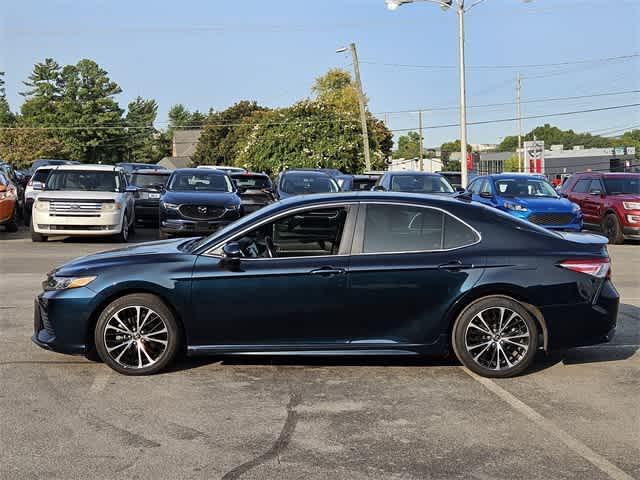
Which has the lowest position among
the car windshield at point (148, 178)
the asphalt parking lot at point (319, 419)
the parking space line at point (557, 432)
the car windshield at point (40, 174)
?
the parking space line at point (557, 432)

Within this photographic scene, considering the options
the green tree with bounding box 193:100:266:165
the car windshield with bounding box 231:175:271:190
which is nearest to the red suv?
the car windshield with bounding box 231:175:271:190

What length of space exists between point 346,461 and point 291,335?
1846 mm

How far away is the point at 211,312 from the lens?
20.2 ft

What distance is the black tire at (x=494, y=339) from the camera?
6246 mm

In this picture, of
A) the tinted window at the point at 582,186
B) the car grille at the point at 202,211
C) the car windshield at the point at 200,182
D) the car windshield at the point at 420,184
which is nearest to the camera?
the car grille at the point at 202,211

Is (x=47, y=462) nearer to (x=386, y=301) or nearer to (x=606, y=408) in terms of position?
(x=386, y=301)

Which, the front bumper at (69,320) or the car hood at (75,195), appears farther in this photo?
the car hood at (75,195)

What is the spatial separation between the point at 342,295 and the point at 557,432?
1928 mm

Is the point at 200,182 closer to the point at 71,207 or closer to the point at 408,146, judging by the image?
the point at 71,207

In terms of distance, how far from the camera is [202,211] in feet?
55.3

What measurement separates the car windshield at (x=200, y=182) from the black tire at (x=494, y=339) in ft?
41.1

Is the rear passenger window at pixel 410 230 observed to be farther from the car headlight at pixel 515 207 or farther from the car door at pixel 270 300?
the car headlight at pixel 515 207

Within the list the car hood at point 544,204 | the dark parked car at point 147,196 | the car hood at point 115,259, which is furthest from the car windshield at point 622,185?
the car hood at point 115,259

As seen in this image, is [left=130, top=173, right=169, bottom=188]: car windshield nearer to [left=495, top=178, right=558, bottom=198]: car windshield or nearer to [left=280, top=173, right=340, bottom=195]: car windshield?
[left=280, top=173, right=340, bottom=195]: car windshield
